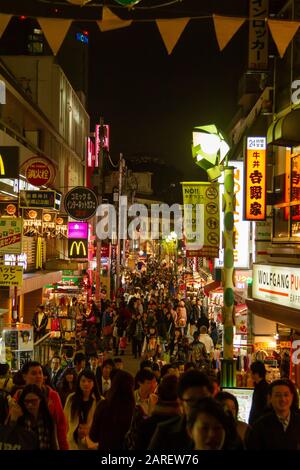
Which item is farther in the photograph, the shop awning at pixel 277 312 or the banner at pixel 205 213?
the banner at pixel 205 213

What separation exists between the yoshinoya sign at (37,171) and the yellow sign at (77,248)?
5.42 metres

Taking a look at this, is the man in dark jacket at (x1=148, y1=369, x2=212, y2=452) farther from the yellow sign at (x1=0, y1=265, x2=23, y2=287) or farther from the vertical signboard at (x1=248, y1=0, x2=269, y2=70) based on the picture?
the vertical signboard at (x1=248, y1=0, x2=269, y2=70)

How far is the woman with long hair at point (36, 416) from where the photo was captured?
523 centimetres

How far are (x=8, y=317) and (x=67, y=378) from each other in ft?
41.9

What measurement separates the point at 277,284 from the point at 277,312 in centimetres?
68

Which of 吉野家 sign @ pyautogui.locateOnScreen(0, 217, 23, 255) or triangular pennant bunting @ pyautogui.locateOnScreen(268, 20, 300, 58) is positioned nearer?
triangular pennant bunting @ pyautogui.locateOnScreen(268, 20, 300, 58)

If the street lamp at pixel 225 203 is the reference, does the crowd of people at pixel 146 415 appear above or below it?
below

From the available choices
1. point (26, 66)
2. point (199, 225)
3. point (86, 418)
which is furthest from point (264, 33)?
point (26, 66)

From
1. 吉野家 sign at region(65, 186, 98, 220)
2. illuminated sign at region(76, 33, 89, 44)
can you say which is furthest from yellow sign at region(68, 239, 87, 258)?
illuminated sign at region(76, 33, 89, 44)

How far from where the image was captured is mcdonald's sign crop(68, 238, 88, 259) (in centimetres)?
2497

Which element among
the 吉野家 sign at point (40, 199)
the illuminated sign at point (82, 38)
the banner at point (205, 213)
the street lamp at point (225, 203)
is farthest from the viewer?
the illuminated sign at point (82, 38)

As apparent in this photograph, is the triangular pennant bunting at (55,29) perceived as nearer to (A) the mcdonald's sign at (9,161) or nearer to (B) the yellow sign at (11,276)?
(A) the mcdonald's sign at (9,161)

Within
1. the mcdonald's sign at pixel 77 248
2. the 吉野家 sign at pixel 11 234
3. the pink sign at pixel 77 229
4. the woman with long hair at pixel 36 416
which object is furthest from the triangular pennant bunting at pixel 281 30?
the mcdonald's sign at pixel 77 248

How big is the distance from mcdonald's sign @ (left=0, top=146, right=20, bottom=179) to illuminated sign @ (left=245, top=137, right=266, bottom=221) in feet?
17.6
